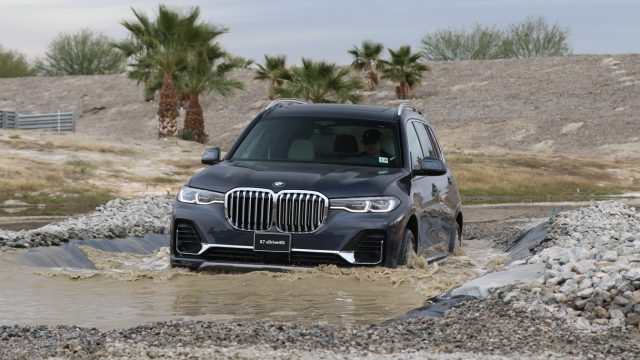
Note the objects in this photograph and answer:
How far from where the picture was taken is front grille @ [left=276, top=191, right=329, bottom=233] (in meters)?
10.9

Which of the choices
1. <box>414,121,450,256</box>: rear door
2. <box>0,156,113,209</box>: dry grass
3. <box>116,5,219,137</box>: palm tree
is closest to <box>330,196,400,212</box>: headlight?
<box>414,121,450,256</box>: rear door

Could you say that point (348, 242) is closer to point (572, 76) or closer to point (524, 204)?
point (524, 204)

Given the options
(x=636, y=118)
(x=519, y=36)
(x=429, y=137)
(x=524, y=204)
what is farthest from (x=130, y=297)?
(x=519, y=36)

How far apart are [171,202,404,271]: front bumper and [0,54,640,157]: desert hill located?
43.6 metres

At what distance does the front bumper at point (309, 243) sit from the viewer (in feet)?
35.9

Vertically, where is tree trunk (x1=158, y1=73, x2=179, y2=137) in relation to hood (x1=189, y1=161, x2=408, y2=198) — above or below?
below

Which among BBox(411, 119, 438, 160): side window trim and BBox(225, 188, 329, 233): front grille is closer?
BBox(225, 188, 329, 233): front grille

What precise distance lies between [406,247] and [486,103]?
56876mm

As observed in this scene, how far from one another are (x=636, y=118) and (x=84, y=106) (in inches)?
1396

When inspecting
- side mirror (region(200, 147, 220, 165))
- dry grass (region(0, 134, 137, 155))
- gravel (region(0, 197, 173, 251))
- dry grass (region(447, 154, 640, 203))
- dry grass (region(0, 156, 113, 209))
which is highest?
side mirror (region(200, 147, 220, 165))

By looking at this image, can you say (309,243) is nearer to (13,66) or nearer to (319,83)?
(319,83)

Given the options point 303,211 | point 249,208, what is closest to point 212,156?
point 249,208

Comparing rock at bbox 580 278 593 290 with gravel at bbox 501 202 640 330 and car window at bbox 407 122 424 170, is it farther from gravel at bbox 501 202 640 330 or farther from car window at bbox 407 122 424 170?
car window at bbox 407 122 424 170

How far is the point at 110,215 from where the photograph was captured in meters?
19.3
